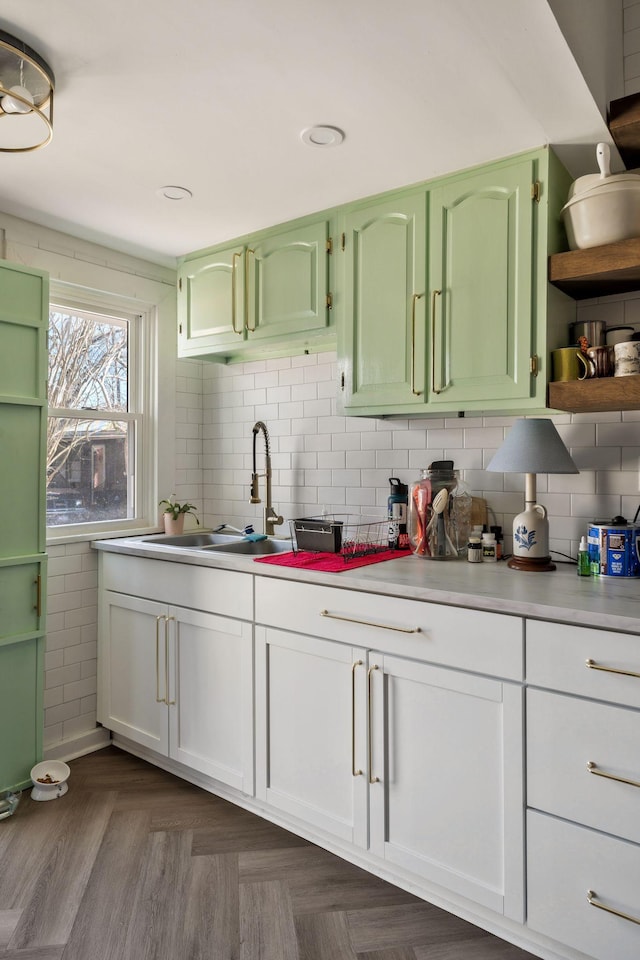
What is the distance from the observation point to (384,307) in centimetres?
238

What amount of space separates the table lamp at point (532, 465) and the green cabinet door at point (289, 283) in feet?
3.09

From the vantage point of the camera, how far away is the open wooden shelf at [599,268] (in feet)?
6.13

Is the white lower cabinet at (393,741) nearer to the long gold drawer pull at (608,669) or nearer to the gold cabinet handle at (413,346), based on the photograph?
the long gold drawer pull at (608,669)

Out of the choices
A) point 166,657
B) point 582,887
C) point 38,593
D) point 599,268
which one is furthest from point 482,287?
point 38,593

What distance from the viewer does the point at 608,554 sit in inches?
75.9

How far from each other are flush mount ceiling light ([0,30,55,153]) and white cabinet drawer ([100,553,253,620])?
1.52 metres

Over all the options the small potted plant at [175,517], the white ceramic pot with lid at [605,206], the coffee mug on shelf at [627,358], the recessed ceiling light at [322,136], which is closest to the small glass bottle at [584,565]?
the coffee mug on shelf at [627,358]

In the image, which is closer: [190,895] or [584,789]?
[584,789]

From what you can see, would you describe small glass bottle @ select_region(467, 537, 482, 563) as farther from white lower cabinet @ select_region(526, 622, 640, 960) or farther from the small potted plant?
the small potted plant

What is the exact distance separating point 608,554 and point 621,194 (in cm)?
109

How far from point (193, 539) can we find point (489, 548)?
1.52 metres

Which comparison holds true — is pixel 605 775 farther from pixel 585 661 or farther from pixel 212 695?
pixel 212 695

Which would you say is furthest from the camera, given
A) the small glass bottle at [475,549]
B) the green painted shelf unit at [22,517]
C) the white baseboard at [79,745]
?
the white baseboard at [79,745]

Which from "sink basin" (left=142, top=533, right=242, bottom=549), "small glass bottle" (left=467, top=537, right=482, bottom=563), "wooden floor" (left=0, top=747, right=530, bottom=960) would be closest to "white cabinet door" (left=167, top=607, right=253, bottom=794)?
"wooden floor" (left=0, top=747, right=530, bottom=960)
